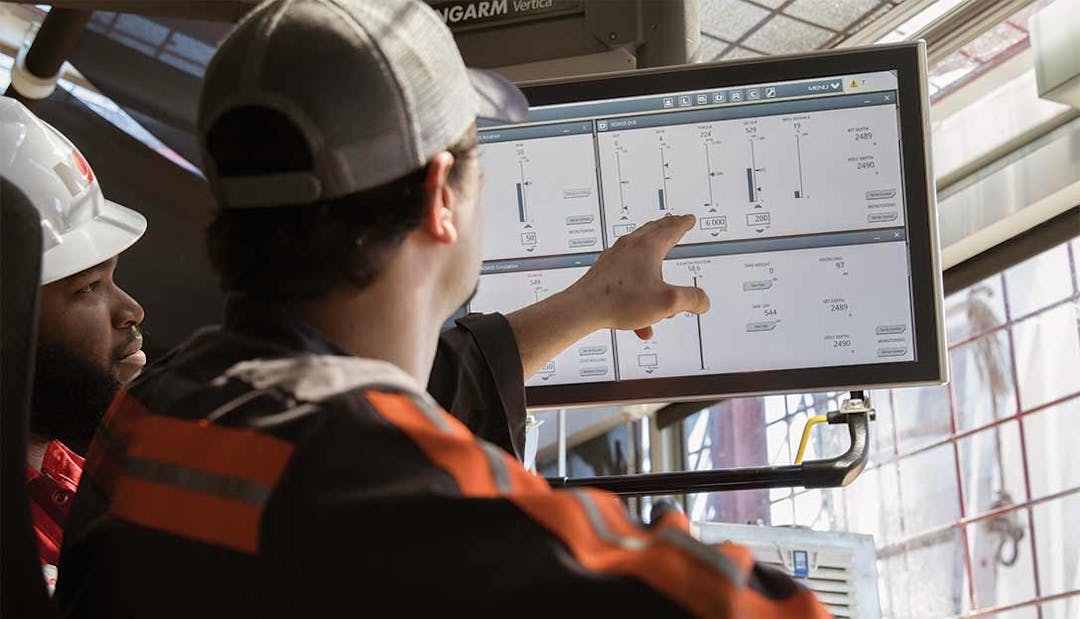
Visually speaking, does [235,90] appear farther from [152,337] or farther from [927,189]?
[152,337]

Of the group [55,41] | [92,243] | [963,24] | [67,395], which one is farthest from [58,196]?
[963,24]

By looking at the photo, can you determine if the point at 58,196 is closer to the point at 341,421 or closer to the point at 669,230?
the point at 669,230

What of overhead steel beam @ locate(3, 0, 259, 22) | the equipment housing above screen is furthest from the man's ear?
overhead steel beam @ locate(3, 0, 259, 22)

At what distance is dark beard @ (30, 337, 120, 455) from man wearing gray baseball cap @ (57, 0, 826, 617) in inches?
39.4

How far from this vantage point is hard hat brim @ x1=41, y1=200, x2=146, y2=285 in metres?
2.24

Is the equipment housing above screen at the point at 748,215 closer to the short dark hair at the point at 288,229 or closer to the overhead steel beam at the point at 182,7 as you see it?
the overhead steel beam at the point at 182,7

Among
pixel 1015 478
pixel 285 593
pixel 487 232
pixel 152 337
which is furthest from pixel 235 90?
pixel 152 337

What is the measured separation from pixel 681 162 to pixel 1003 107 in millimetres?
2229

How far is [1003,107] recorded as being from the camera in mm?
3932

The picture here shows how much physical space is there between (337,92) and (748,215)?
1.07 metres

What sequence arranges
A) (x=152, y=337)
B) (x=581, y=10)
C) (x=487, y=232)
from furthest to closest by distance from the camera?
(x=152, y=337)
(x=581, y=10)
(x=487, y=232)

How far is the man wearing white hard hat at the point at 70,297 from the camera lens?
2197mm

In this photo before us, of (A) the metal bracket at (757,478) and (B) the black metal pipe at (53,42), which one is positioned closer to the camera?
(A) the metal bracket at (757,478)

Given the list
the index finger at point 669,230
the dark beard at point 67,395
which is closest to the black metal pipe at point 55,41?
the dark beard at point 67,395
